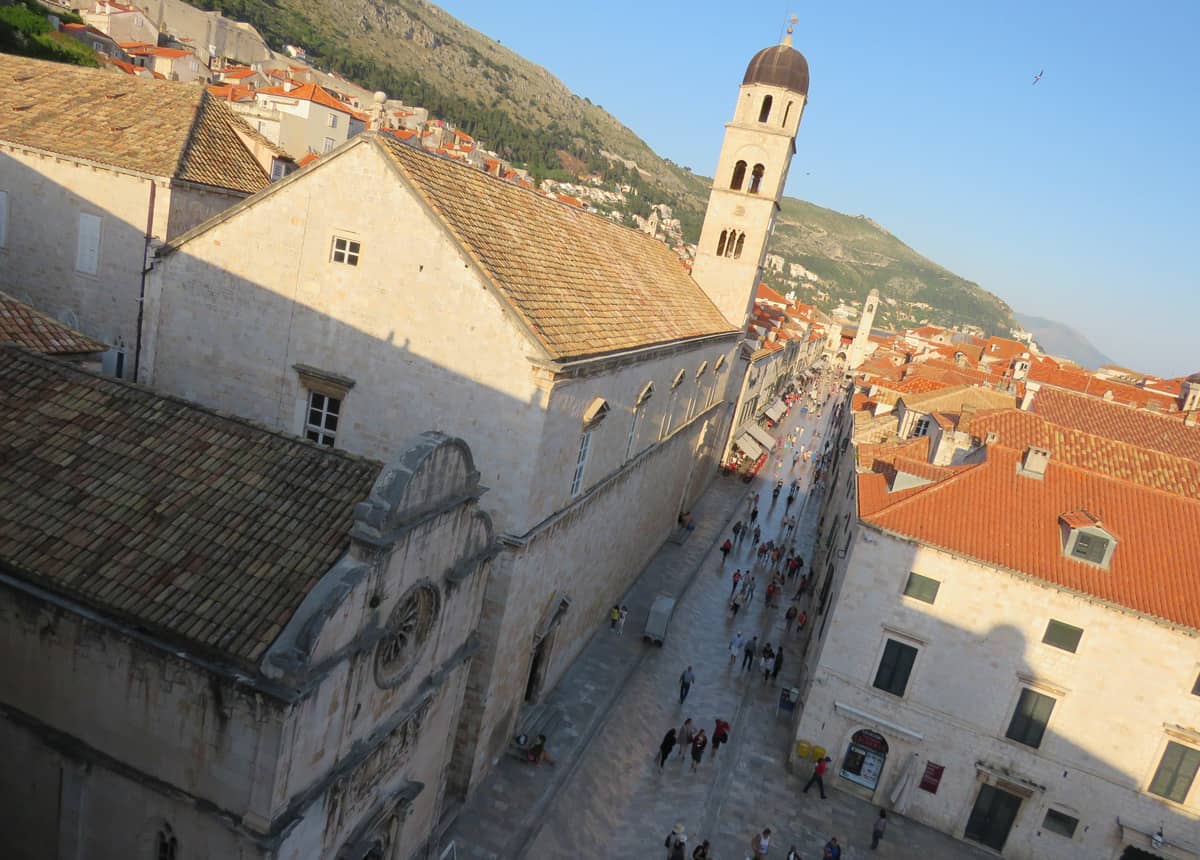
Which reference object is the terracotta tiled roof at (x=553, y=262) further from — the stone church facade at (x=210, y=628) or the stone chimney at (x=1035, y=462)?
the stone chimney at (x=1035, y=462)

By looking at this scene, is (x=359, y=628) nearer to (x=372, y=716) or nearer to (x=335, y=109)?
(x=372, y=716)

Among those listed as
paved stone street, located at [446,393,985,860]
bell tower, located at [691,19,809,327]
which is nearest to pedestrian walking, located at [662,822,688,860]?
paved stone street, located at [446,393,985,860]

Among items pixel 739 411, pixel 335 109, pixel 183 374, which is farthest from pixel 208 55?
pixel 183 374

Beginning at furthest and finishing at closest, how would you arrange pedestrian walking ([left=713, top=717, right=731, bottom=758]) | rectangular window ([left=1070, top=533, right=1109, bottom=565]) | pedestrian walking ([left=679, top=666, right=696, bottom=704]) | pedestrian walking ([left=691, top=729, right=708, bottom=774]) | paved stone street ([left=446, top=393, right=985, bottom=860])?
pedestrian walking ([left=679, top=666, right=696, bottom=704]) < pedestrian walking ([left=713, top=717, right=731, bottom=758]) < pedestrian walking ([left=691, top=729, right=708, bottom=774]) < rectangular window ([left=1070, top=533, right=1109, bottom=565]) < paved stone street ([left=446, top=393, right=985, bottom=860])

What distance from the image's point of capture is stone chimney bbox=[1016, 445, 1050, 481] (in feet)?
69.7

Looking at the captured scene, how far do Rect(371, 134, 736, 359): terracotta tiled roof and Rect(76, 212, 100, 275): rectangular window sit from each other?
532 inches

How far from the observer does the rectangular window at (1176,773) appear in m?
18.3

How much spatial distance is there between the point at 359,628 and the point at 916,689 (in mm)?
15965

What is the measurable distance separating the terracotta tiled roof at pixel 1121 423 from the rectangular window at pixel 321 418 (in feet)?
104

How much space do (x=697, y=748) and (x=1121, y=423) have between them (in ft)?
94.9

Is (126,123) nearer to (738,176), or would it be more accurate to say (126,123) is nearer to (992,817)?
(738,176)

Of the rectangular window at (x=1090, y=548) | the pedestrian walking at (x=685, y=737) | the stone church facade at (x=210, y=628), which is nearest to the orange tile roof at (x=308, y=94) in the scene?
the stone church facade at (x=210, y=628)

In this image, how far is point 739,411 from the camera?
172 feet

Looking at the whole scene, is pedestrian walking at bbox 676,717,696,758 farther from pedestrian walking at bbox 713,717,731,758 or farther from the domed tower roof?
the domed tower roof
